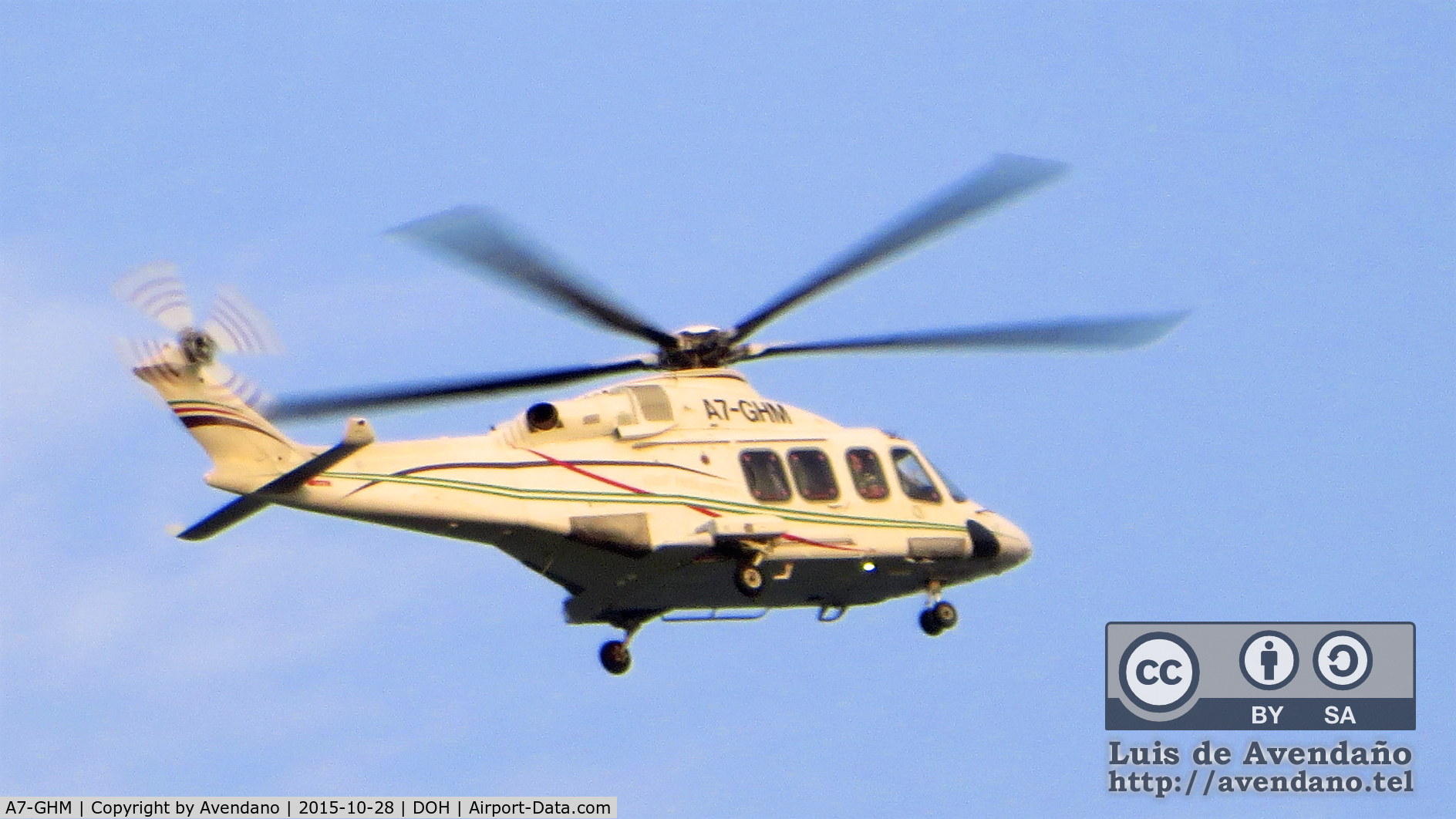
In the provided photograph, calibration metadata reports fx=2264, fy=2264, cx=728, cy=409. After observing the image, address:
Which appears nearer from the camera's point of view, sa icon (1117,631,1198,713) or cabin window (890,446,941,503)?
sa icon (1117,631,1198,713)

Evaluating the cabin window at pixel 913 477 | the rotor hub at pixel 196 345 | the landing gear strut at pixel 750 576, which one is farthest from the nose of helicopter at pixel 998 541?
the rotor hub at pixel 196 345

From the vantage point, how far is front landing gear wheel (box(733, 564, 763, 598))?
3128 cm

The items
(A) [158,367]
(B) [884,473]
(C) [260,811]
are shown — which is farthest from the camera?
(B) [884,473]

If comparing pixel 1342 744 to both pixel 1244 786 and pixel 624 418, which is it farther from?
pixel 624 418

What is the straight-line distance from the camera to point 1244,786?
3158cm

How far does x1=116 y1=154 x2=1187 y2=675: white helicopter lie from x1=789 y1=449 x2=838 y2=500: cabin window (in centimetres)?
4

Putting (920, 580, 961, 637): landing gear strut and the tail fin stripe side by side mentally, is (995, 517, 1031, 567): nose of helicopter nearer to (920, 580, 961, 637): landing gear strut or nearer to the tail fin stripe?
(920, 580, 961, 637): landing gear strut

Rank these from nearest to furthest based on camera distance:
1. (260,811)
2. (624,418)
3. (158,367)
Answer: (158,367), (260,811), (624,418)

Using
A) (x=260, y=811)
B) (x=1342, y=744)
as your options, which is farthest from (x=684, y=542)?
(x=1342, y=744)

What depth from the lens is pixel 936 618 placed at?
34312 mm

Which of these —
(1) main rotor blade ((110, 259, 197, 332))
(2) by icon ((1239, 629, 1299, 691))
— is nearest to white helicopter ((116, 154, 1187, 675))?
(1) main rotor blade ((110, 259, 197, 332))

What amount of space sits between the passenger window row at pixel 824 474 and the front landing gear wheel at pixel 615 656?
10.2ft

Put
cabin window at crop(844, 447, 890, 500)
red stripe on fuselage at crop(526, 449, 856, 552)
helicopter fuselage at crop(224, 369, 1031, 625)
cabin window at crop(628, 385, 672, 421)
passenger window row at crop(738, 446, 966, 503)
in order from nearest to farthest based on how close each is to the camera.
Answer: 1. helicopter fuselage at crop(224, 369, 1031, 625)
2. red stripe on fuselage at crop(526, 449, 856, 552)
3. cabin window at crop(628, 385, 672, 421)
4. passenger window row at crop(738, 446, 966, 503)
5. cabin window at crop(844, 447, 890, 500)

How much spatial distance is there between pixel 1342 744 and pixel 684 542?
10.1 metres
